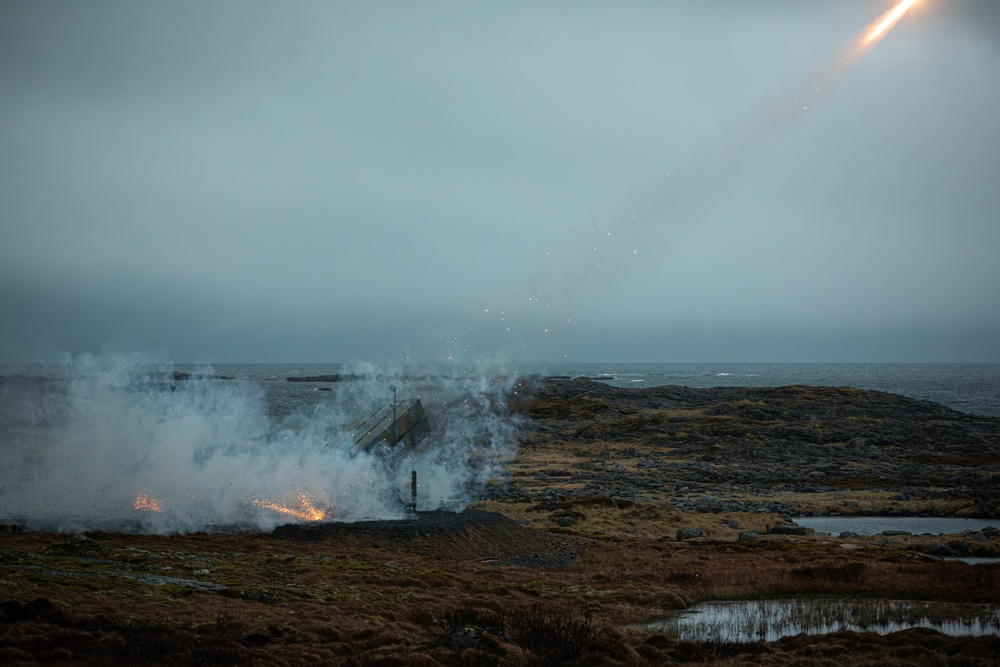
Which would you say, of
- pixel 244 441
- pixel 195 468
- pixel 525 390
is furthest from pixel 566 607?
pixel 525 390

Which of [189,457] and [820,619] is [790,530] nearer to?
[820,619]

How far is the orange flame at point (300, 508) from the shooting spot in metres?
30.2

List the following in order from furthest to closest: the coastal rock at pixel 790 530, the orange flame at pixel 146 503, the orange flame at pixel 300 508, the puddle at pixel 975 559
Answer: the coastal rock at pixel 790 530 → the orange flame at pixel 300 508 → the orange flame at pixel 146 503 → the puddle at pixel 975 559

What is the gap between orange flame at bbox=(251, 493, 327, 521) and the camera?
30.2 meters

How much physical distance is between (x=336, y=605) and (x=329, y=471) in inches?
587

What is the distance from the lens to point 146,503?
2911 centimetres

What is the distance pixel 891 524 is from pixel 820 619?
73.1 feet

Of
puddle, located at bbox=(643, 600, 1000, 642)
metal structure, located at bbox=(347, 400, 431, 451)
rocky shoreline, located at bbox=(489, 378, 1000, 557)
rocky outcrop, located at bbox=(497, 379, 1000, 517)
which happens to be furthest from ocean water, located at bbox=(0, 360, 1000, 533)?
puddle, located at bbox=(643, 600, 1000, 642)

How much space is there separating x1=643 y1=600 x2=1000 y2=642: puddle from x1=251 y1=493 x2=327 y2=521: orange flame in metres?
15.9

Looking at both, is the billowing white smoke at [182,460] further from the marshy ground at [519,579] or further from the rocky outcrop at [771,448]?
the rocky outcrop at [771,448]

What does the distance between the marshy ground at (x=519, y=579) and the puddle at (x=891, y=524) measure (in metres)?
1.27

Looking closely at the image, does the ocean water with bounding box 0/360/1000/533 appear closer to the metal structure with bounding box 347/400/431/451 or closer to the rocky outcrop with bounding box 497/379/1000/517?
the metal structure with bounding box 347/400/431/451

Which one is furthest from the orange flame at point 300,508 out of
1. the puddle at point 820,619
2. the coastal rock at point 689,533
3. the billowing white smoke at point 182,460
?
the puddle at point 820,619

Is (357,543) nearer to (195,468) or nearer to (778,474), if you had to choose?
(195,468)
